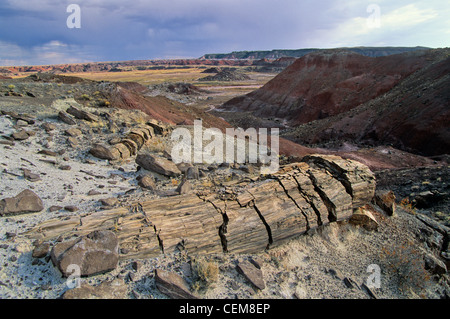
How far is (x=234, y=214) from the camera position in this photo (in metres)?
4.83

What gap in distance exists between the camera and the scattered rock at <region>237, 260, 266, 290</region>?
12.8ft

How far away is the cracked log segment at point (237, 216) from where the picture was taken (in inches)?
169

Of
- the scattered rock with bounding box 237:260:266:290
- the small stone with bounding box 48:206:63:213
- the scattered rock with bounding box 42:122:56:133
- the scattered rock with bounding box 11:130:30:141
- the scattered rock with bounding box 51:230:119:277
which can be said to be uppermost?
the scattered rock with bounding box 42:122:56:133

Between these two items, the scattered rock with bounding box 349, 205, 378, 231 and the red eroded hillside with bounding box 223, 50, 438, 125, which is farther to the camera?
the red eroded hillside with bounding box 223, 50, 438, 125

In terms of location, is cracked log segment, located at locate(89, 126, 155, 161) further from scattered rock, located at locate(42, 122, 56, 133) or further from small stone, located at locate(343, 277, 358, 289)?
small stone, located at locate(343, 277, 358, 289)

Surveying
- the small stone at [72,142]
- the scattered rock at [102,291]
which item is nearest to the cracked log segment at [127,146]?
the small stone at [72,142]

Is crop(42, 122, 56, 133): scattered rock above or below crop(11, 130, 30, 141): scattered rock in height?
above

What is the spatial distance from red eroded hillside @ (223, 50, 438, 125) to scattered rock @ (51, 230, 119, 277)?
29395 millimetres

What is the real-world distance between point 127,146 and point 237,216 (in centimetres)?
587

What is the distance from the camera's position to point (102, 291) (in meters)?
3.38

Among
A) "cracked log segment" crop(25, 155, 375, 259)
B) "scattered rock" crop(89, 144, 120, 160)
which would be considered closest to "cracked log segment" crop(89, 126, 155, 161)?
"scattered rock" crop(89, 144, 120, 160)

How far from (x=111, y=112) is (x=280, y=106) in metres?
29.3

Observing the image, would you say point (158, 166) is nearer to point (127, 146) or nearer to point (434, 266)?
point (127, 146)

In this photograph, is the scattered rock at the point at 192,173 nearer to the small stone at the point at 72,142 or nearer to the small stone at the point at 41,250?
the small stone at the point at 41,250
